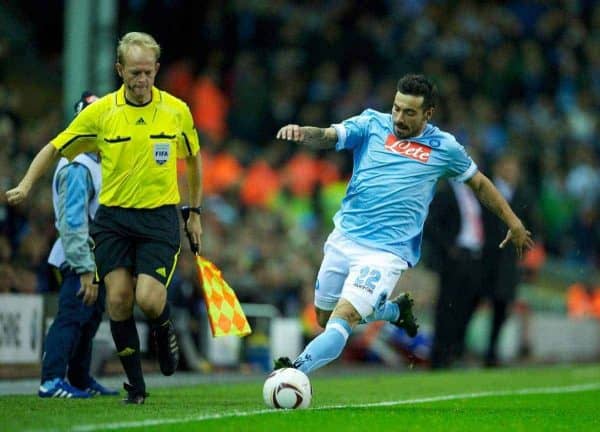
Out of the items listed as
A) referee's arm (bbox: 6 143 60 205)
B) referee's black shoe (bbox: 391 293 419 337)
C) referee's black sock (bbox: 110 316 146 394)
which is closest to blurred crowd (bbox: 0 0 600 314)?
referee's black shoe (bbox: 391 293 419 337)

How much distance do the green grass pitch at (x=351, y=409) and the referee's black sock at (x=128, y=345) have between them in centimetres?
23

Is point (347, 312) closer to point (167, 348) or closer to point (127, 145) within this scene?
point (167, 348)

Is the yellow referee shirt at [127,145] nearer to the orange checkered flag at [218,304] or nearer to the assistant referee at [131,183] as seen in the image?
the assistant referee at [131,183]

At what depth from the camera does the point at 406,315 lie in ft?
34.3

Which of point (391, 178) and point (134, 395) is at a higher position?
point (391, 178)

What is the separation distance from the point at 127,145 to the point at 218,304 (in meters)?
1.45

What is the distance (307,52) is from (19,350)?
12.1m

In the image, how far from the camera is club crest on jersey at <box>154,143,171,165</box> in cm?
935

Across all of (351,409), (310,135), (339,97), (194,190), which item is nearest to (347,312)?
(351,409)

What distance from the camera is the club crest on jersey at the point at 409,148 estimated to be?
980cm

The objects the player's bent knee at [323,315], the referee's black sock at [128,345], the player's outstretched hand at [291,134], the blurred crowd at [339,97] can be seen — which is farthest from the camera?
the blurred crowd at [339,97]

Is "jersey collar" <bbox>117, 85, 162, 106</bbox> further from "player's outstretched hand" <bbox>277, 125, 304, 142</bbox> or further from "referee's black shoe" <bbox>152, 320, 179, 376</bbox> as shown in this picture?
"referee's black shoe" <bbox>152, 320, 179, 376</bbox>

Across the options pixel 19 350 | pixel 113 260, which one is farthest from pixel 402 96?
pixel 19 350

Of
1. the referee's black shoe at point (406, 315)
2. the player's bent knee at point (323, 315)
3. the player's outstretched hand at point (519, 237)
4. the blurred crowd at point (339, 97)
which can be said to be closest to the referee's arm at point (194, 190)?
the player's bent knee at point (323, 315)
